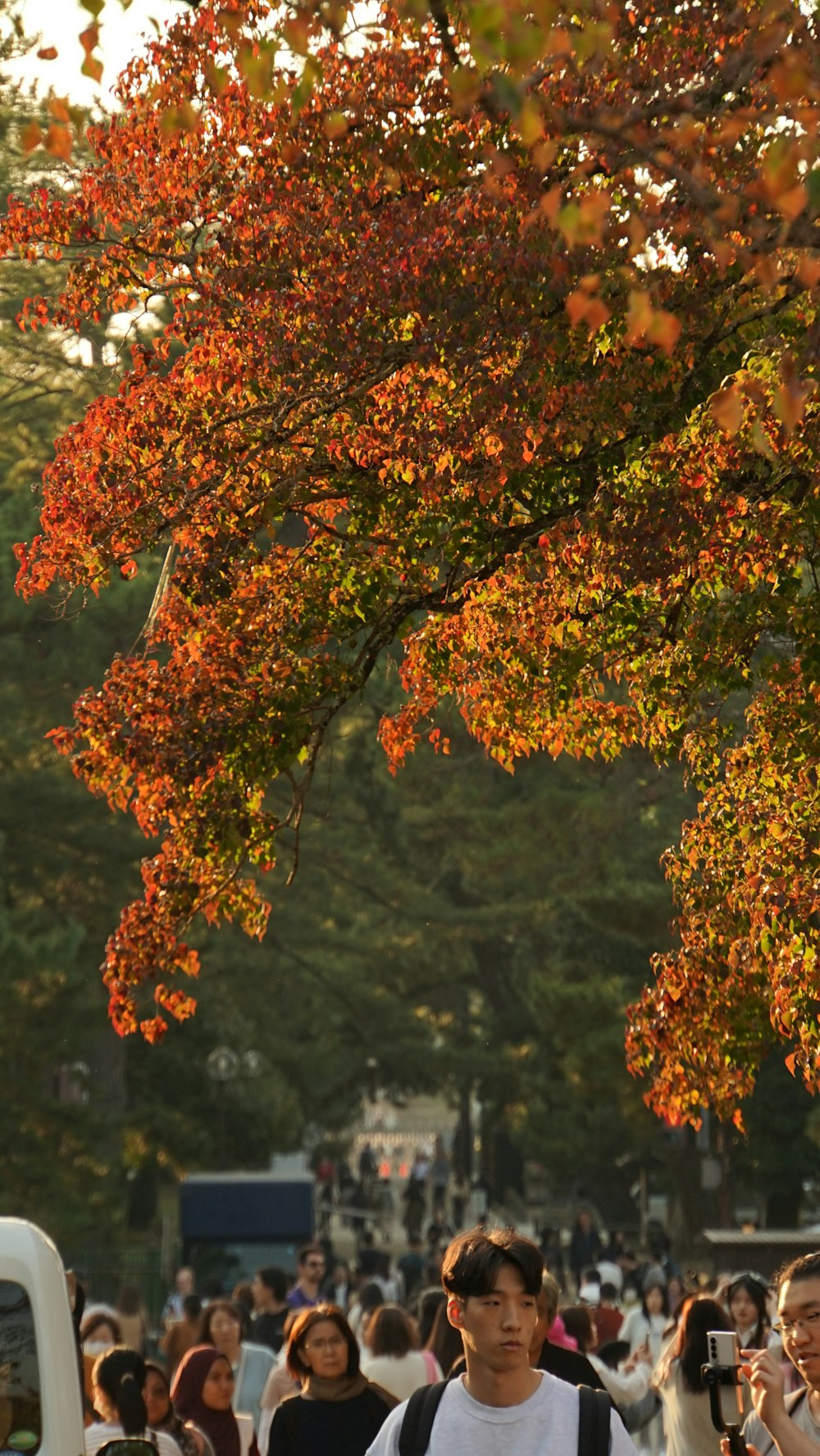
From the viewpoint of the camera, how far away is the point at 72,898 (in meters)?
36.5

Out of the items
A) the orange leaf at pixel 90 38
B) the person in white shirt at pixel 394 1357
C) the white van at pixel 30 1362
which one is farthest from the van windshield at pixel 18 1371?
the person in white shirt at pixel 394 1357

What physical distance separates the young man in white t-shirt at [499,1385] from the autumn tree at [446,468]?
3753mm

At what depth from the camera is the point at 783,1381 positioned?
203 inches

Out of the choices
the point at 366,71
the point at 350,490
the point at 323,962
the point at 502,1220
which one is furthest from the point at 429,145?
the point at 502,1220

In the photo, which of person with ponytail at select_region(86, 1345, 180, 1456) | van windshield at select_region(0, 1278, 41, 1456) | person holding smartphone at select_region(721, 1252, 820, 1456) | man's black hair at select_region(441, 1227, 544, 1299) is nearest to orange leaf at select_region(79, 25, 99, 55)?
man's black hair at select_region(441, 1227, 544, 1299)

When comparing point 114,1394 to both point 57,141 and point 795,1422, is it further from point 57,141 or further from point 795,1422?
point 57,141

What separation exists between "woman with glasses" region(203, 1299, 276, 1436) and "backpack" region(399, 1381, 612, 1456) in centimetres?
657

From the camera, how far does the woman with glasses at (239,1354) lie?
1138cm

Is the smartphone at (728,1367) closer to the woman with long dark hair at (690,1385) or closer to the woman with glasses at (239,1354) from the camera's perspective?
the woman with long dark hair at (690,1385)

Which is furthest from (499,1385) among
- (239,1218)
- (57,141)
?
(239,1218)

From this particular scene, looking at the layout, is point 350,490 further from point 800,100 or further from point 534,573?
point 800,100

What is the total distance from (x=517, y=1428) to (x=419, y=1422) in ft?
0.73

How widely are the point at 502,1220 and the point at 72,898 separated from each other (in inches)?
Answer: 964

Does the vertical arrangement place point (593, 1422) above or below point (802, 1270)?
below
